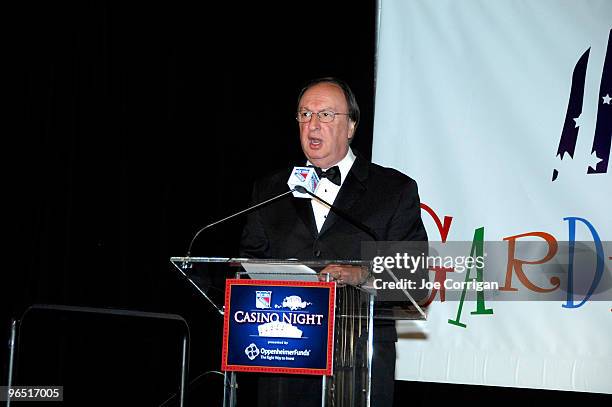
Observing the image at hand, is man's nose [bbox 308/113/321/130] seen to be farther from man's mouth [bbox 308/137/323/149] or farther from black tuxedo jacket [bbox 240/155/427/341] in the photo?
black tuxedo jacket [bbox 240/155/427/341]

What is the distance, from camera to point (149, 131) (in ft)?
13.4

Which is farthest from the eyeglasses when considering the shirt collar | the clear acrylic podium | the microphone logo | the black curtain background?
the black curtain background

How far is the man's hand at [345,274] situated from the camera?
1972 mm

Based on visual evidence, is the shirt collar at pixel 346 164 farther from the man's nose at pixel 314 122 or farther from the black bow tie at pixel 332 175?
the man's nose at pixel 314 122

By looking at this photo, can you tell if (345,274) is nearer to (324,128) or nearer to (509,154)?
(324,128)

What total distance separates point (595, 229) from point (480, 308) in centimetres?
58

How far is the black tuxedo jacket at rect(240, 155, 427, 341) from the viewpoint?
2512mm

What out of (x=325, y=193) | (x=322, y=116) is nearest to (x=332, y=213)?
(x=325, y=193)

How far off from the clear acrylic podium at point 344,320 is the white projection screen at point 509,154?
1282 mm

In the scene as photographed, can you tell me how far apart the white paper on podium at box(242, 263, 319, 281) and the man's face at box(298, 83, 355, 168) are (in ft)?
2.40

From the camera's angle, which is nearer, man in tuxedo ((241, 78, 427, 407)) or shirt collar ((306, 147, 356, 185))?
man in tuxedo ((241, 78, 427, 407))

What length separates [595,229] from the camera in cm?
323

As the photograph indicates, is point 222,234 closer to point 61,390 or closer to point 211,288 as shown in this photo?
point 61,390

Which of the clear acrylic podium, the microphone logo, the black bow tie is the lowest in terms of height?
the clear acrylic podium
